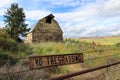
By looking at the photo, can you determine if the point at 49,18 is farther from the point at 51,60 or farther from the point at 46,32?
the point at 51,60

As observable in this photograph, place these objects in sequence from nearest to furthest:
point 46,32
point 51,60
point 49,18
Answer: point 51,60 < point 46,32 < point 49,18

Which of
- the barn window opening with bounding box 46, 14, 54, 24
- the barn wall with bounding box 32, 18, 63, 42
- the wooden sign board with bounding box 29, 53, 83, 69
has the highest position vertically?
the barn window opening with bounding box 46, 14, 54, 24

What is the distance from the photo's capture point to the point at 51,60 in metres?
6.12

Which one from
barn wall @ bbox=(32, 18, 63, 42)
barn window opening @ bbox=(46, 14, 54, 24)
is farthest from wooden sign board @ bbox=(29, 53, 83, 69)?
barn window opening @ bbox=(46, 14, 54, 24)

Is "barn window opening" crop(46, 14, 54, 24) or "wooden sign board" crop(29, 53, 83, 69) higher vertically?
"barn window opening" crop(46, 14, 54, 24)

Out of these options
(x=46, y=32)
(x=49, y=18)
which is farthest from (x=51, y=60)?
(x=49, y=18)

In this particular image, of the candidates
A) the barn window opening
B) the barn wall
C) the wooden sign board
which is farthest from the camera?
the barn window opening

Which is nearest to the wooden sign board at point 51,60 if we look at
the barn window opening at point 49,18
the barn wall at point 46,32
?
the barn wall at point 46,32

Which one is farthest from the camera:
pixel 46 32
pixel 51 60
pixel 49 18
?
pixel 49 18

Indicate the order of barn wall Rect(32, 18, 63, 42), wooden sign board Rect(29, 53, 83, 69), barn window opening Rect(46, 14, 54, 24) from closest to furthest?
1. wooden sign board Rect(29, 53, 83, 69)
2. barn wall Rect(32, 18, 63, 42)
3. barn window opening Rect(46, 14, 54, 24)

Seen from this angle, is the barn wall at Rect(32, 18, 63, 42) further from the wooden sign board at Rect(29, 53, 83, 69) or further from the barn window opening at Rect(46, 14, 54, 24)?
the wooden sign board at Rect(29, 53, 83, 69)

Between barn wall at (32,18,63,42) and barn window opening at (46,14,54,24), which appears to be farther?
barn window opening at (46,14,54,24)

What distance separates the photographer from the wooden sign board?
5723 mm

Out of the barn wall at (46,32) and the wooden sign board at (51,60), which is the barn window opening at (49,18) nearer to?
the barn wall at (46,32)
